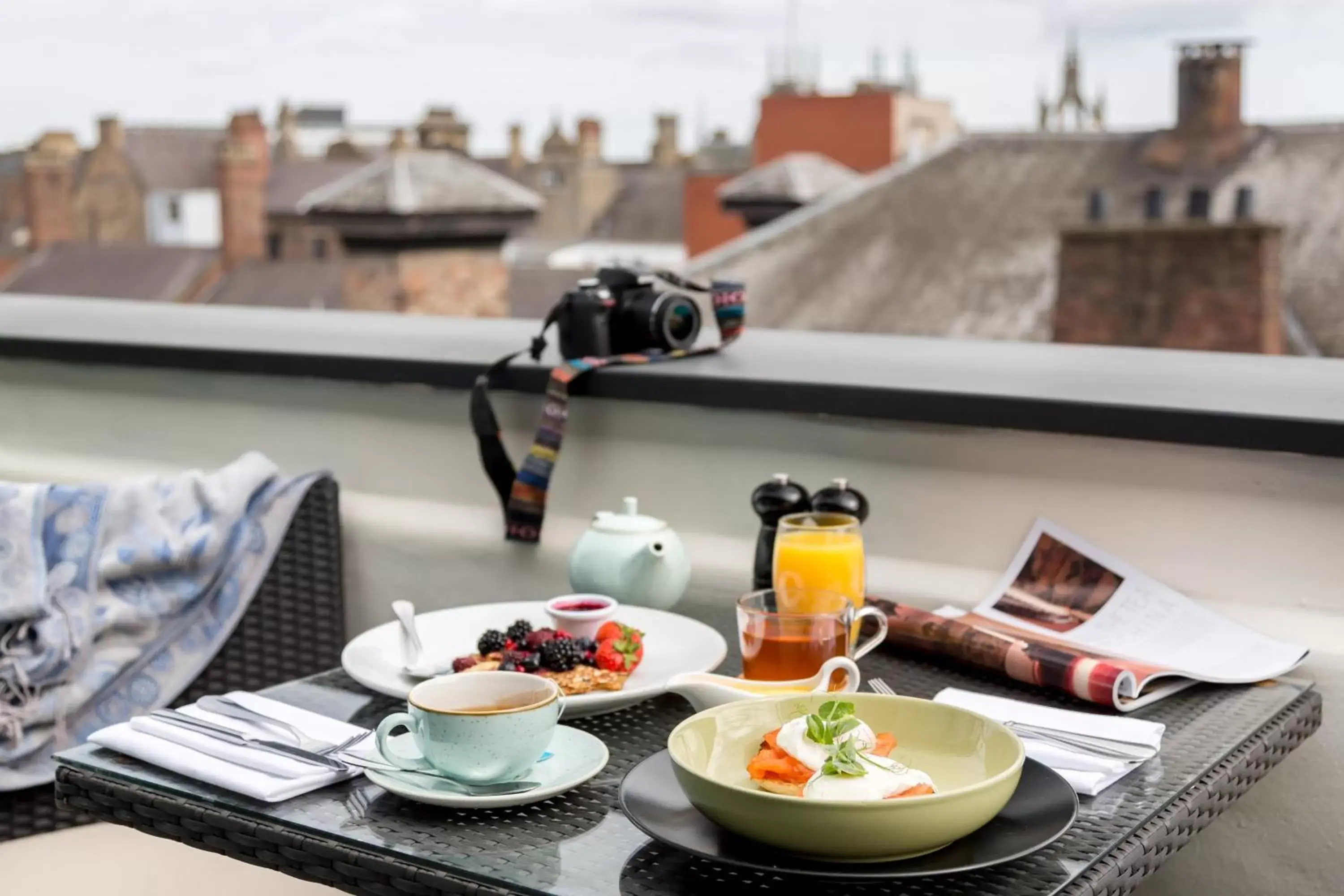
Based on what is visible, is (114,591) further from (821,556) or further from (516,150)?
(516,150)

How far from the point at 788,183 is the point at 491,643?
764 cm

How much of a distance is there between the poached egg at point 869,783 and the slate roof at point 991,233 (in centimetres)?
1300

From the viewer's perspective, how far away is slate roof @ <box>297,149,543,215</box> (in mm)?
5484

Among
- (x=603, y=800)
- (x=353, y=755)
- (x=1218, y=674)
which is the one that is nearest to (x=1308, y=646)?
(x=1218, y=674)

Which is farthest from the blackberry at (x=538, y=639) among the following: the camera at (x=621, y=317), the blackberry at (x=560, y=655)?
the camera at (x=621, y=317)

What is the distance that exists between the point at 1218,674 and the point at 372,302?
451 centimetres

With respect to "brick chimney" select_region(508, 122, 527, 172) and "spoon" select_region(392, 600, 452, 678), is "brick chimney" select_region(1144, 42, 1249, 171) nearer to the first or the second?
"spoon" select_region(392, 600, 452, 678)

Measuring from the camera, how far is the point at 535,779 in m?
1.09

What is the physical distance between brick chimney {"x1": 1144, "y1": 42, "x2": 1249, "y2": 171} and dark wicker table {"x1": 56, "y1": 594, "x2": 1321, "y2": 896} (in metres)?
16.9

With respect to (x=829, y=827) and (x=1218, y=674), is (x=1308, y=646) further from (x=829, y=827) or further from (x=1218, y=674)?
(x=829, y=827)

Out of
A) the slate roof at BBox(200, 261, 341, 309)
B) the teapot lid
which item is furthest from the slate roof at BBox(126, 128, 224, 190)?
the teapot lid

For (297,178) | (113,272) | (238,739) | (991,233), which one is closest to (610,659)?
(238,739)

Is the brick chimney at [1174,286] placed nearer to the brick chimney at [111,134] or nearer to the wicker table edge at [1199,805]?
the wicker table edge at [1199,805]

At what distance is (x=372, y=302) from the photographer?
555cm
